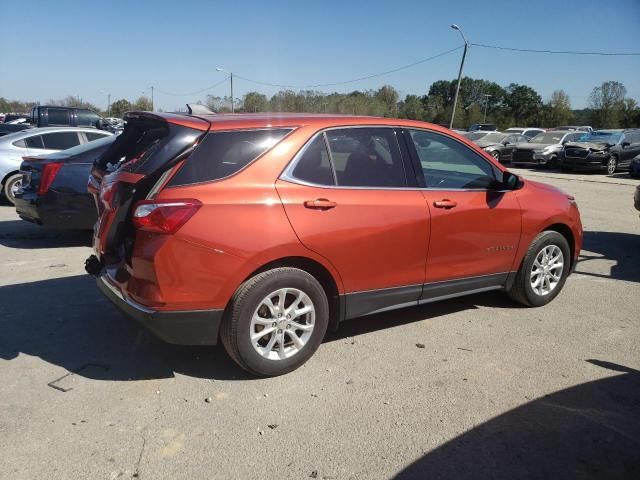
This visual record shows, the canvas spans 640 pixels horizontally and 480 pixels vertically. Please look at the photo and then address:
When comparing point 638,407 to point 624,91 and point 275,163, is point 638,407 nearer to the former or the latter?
point 275,163

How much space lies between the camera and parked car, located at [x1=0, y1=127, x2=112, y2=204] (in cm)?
973

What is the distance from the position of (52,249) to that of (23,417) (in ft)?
14.5

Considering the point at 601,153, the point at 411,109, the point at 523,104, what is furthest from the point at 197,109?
the point at 523,104

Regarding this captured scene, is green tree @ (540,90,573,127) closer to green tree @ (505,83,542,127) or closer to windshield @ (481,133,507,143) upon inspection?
green tree @ (505,83,542,127)

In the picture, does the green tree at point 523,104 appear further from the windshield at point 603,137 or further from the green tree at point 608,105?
the windshield at point 603,137

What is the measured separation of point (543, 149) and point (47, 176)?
21.2 meters

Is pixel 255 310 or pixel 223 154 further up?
pixel 223 154

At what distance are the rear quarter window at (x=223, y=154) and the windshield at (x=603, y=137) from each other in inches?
867

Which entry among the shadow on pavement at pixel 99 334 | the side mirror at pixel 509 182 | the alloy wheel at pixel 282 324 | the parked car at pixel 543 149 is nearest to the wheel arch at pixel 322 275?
the alloy wheel at pixel 282 324

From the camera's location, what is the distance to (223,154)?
3.35 metres

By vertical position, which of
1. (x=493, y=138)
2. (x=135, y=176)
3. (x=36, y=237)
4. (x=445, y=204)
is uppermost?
(x=493, y=138)

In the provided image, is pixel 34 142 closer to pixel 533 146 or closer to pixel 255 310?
pixel 255 310

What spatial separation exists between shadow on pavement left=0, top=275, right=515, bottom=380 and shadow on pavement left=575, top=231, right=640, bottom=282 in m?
1.95

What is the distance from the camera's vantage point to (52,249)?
7.00 meters
